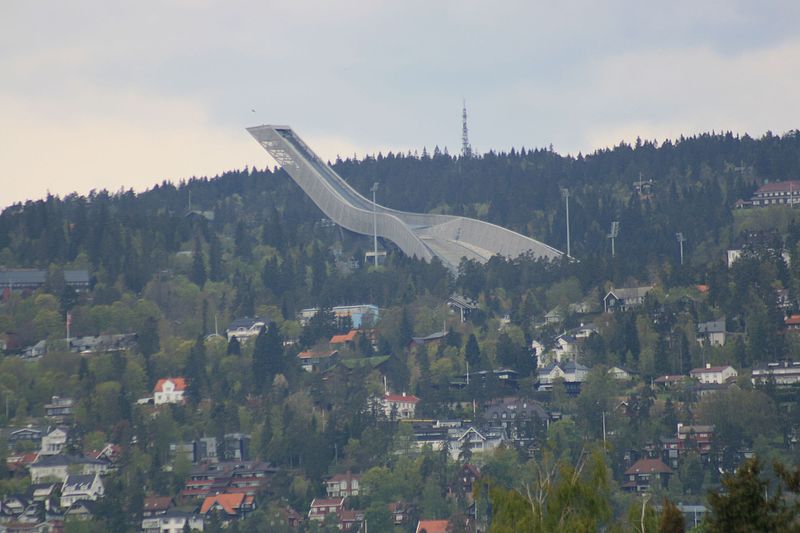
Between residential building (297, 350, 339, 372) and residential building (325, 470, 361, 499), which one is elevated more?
residential building (297, 350, 339, 372)

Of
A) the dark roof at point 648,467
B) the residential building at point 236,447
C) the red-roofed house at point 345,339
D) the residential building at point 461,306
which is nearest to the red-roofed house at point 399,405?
the residential building at point 236,447

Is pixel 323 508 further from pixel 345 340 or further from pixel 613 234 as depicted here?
pixel 613 234

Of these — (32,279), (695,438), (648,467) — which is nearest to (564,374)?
(695,438)

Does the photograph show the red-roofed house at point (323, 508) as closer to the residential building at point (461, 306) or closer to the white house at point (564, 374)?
the white house at point (564, 374)

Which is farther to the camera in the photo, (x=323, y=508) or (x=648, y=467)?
(x=323, y=508)

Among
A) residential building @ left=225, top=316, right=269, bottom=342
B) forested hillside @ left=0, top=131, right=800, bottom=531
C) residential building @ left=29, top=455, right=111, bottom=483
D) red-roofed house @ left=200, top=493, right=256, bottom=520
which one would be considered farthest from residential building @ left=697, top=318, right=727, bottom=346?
residential building @ left=29, top=455, right=111, bottom=483

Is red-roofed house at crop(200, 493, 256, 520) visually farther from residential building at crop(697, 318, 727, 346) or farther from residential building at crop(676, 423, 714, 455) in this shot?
residential building at crop(697, 318, 727, 346)

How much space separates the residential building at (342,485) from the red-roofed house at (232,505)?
9.74ft

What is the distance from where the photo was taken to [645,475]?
7406cm

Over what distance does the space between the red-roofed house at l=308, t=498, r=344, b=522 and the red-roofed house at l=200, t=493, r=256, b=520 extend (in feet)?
8.41

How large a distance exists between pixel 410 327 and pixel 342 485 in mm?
20086

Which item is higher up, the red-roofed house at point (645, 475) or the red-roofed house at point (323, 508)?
the red-roofed house at point (645, 475)

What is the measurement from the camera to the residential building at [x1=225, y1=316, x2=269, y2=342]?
100 meters

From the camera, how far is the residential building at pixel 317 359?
94.6 metres
